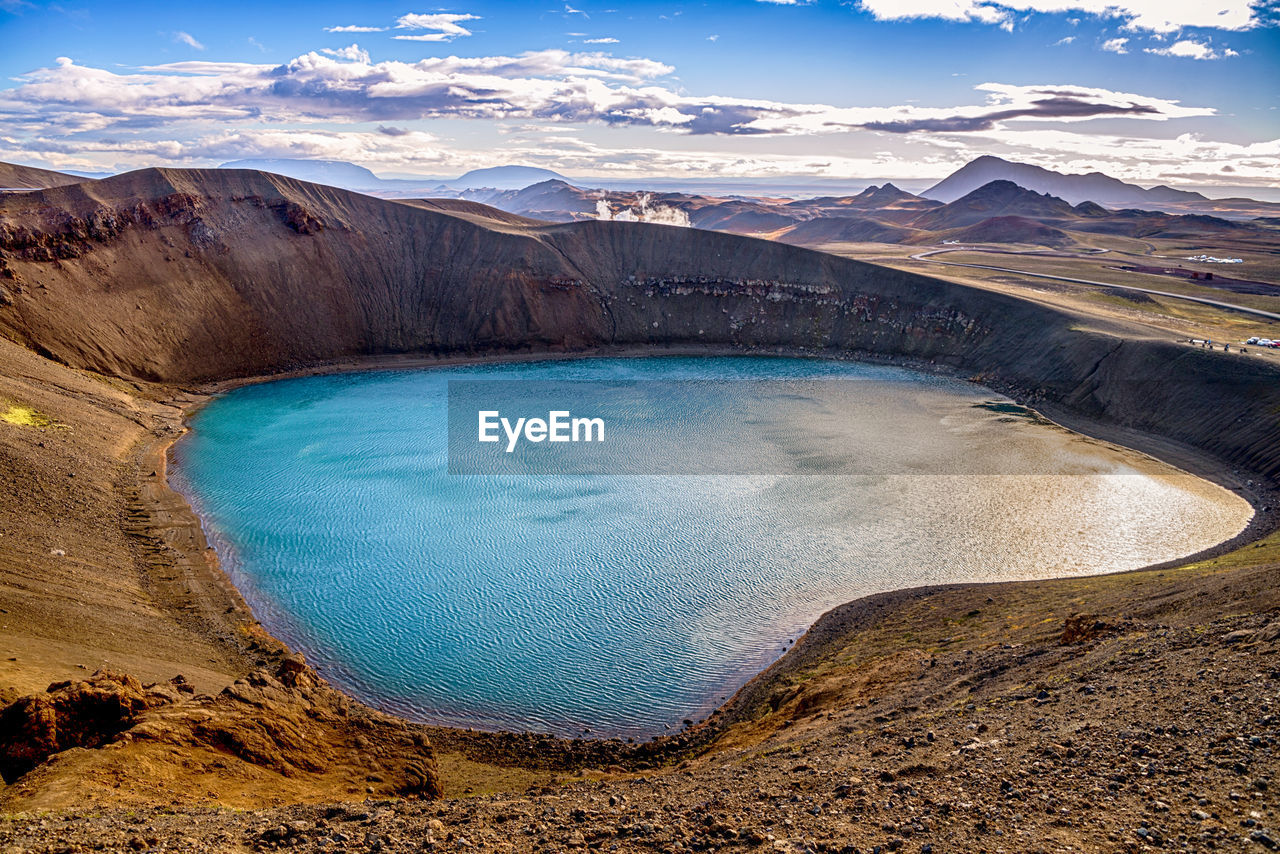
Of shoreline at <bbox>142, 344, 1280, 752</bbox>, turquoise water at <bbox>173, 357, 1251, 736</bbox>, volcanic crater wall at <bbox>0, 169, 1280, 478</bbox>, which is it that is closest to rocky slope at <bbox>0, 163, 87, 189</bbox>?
volcanic crater wall at <bbox>0, 169, 1280, 478</bbox>

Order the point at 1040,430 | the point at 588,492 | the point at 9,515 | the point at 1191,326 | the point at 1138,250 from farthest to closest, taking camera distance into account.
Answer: the point at 1138,250
the point at 1191,326
the point at 1040,430
the point at 588,492
the point at 9,515

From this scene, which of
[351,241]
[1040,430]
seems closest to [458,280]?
[351,241]

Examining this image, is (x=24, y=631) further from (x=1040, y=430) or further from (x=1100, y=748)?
(x=1040, y=430)

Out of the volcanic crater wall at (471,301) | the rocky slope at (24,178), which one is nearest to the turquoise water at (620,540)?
the volcanic crater wall at (471,301)

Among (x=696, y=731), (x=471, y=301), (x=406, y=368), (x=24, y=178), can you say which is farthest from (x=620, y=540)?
(x=24, y=178)

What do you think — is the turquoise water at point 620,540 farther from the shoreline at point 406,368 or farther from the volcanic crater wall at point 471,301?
the volcanic crater wall at point 471,301

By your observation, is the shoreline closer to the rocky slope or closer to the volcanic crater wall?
the volcanic crater wall

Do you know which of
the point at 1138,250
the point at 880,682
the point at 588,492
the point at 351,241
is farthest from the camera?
the point at 1138,250

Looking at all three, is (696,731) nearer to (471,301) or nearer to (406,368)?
(406,368)
